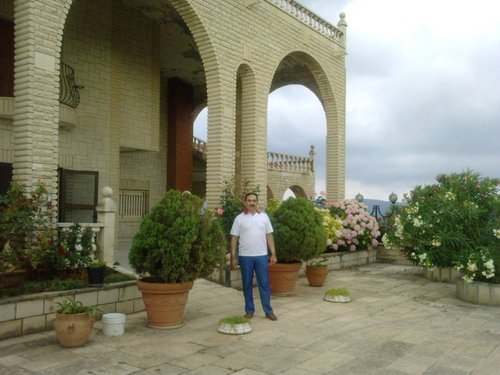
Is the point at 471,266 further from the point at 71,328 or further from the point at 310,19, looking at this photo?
the point at 310,19

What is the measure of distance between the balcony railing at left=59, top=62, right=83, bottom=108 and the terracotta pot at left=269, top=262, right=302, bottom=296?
6127 millimetres

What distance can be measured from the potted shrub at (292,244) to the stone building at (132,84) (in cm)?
261

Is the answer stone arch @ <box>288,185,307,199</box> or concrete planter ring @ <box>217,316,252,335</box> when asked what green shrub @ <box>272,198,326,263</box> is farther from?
stone arch @ <box>288,185,307,199</box>

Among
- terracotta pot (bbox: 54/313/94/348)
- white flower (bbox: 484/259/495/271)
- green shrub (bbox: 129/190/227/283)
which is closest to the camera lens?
terracotta pot (bbox: 54/313/94/348)

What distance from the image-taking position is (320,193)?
15.0 meters

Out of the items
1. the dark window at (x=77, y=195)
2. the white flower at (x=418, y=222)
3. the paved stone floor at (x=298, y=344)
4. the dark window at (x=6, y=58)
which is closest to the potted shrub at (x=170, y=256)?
the paved stone floor at (x=298, y=344)

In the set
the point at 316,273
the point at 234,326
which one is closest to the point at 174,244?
the point at 234,326

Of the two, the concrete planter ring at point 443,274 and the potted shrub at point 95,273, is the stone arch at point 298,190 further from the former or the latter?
the potted shrub at point 95,273

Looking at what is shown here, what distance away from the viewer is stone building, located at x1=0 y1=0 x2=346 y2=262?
→ 7444 millimetres

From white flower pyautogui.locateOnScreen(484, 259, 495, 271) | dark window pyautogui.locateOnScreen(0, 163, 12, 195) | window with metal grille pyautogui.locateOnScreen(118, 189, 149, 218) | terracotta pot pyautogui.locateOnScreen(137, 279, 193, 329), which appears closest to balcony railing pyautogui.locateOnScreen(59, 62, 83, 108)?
dark window pyautogui.locateOnScreen(0, 163, 12, 195)

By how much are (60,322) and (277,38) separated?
9986 mm

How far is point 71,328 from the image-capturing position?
536cm

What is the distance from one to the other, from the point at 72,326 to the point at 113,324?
25.9 inches

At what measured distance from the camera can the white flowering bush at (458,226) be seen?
8438 mm
